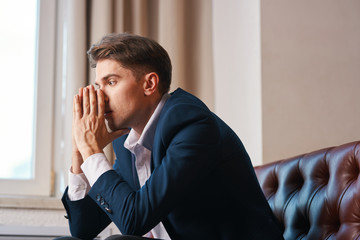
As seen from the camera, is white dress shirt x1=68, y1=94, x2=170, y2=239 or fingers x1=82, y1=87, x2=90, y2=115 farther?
fingers x1=82, y1=87, x2=90, y2=115

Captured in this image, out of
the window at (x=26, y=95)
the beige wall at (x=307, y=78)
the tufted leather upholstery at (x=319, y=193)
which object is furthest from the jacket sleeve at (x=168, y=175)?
the window at (x=26, y=95)

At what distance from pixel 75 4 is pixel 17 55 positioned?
49cm

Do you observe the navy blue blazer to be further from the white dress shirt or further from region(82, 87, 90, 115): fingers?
region(82, 87, 90, 115): fingers

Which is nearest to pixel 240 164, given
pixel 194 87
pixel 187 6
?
pixel 194 87

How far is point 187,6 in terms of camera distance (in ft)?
9.58

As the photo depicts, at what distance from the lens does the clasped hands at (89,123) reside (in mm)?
1467

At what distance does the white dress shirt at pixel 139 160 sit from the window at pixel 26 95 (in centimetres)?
122

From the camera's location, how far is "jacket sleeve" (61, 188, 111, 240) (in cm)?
163

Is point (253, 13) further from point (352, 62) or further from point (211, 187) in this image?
point (211, 187)

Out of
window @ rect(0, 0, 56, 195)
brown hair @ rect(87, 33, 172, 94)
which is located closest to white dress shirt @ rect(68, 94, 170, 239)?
brown hair @ rect(87, 33, 172, 94)

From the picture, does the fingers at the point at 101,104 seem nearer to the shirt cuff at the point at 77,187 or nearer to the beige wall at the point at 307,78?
the shirt cuff at the point at 77,187

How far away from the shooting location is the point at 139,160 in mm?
1590

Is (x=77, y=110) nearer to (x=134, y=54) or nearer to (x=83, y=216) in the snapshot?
(x=134, y=54)

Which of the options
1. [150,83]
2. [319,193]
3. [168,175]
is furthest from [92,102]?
[319,193]
